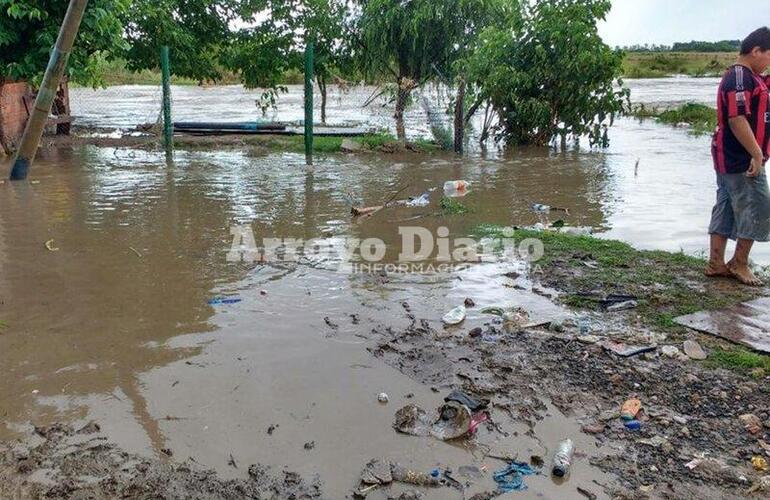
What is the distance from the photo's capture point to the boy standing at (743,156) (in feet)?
15.5

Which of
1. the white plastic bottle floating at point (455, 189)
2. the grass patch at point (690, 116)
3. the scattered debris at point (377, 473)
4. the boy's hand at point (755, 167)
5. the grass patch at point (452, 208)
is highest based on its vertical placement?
the grass patch at point (690, 116)

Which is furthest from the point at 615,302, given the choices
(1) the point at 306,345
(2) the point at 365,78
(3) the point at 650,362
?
(2) the point at 365,78

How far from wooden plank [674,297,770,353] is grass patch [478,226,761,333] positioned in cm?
9

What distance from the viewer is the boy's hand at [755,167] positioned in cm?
473

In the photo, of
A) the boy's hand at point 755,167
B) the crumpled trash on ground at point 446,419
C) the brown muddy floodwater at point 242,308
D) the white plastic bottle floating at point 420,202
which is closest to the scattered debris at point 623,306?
the brown muddy floodwater at point 242,308

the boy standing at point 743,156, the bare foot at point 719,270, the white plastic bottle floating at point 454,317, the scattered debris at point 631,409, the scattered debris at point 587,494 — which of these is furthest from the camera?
the bare foot at point 719,270

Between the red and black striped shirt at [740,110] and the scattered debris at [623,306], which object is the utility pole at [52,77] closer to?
the scattered debris at [623,306]

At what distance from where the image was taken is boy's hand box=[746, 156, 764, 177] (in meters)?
4.73

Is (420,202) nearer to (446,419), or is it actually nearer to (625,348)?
(625,348)

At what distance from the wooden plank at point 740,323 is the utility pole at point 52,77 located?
13.4 feet

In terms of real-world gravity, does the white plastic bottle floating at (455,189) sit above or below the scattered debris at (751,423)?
above

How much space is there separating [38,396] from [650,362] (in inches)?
134

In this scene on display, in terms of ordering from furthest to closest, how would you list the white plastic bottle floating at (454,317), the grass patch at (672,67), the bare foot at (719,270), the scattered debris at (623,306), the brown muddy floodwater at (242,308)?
the grass patch at (672,67) → the bare foot at (719,270) → the scattered debris at (623,306) → the white plastic bottle floating at (454,317) → the brown muddy floodwater at (242,308)

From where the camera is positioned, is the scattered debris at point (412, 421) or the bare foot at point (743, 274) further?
the bare foot at point (743, 274)
